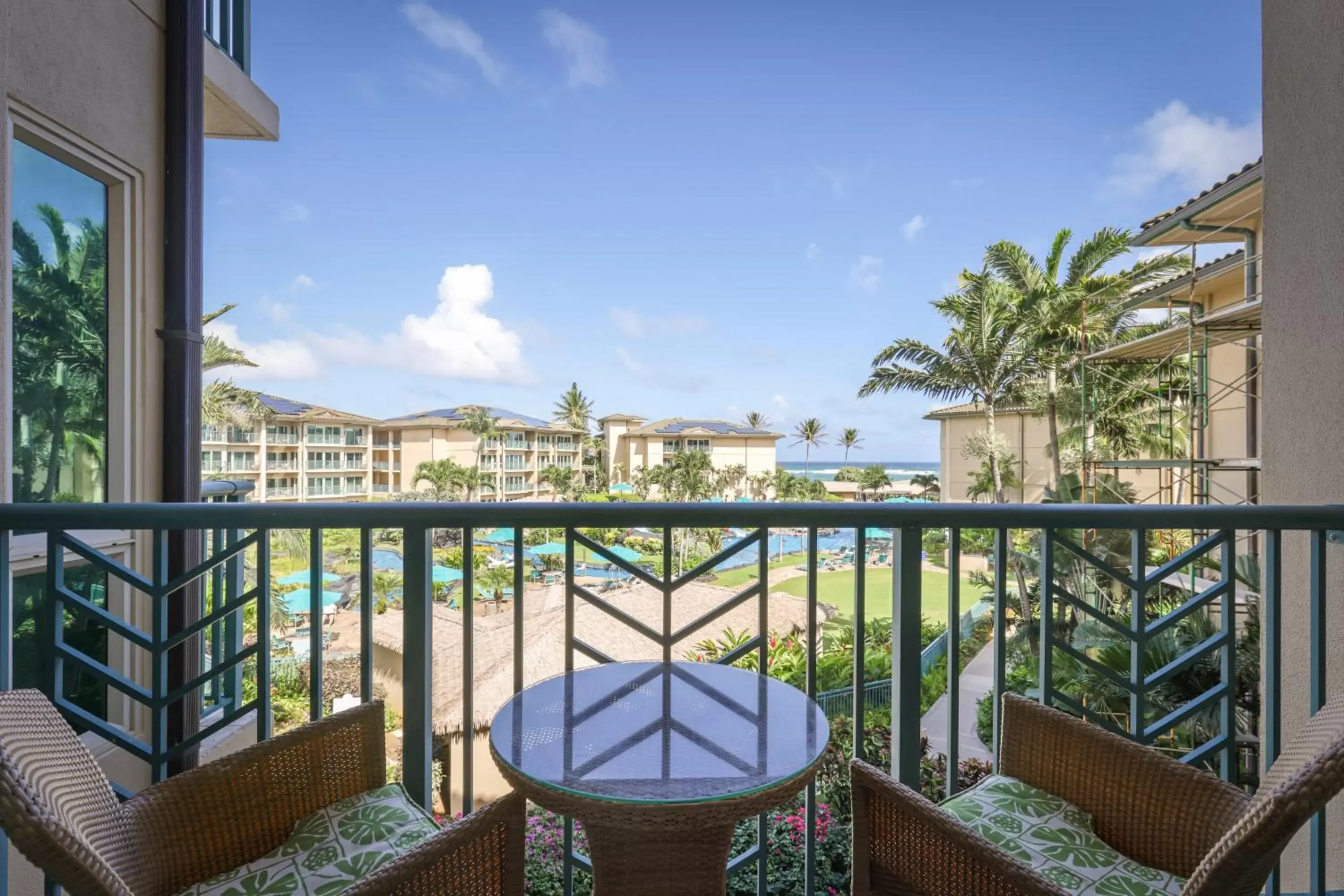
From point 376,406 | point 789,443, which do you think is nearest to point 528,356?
point 376,406

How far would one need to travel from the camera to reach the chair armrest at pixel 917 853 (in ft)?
2.98

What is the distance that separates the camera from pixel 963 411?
70.1ft

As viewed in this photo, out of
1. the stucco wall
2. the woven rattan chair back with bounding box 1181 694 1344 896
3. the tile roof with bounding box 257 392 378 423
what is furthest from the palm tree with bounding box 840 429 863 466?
the woven rattan chair back with bounding box 1181 694 1344 896

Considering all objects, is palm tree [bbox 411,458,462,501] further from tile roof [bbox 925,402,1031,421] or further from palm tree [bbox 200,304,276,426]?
tile roof [bbox 925,402,1031,421]

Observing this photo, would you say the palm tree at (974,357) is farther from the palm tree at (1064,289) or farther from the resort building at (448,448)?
the resort building at (448,448)

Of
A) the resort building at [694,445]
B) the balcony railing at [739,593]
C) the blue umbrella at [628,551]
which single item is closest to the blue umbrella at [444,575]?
the blue umbrella at [628,551]

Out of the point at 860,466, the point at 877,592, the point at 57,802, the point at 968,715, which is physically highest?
the point at 57,802

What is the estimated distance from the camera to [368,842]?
44.6 inches

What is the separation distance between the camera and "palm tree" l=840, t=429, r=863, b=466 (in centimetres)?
4900

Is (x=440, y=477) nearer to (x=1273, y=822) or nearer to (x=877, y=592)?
(x=877, y=592)

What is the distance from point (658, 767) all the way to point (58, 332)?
9.44 feet

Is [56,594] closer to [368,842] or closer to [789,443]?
[368,842]

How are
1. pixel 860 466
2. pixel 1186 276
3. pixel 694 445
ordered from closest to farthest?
1. pixel 1186 276
2. pixel 694 445
3. pixel 860 466


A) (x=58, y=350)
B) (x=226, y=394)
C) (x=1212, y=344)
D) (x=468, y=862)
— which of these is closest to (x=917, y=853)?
(x=468, y=862)
